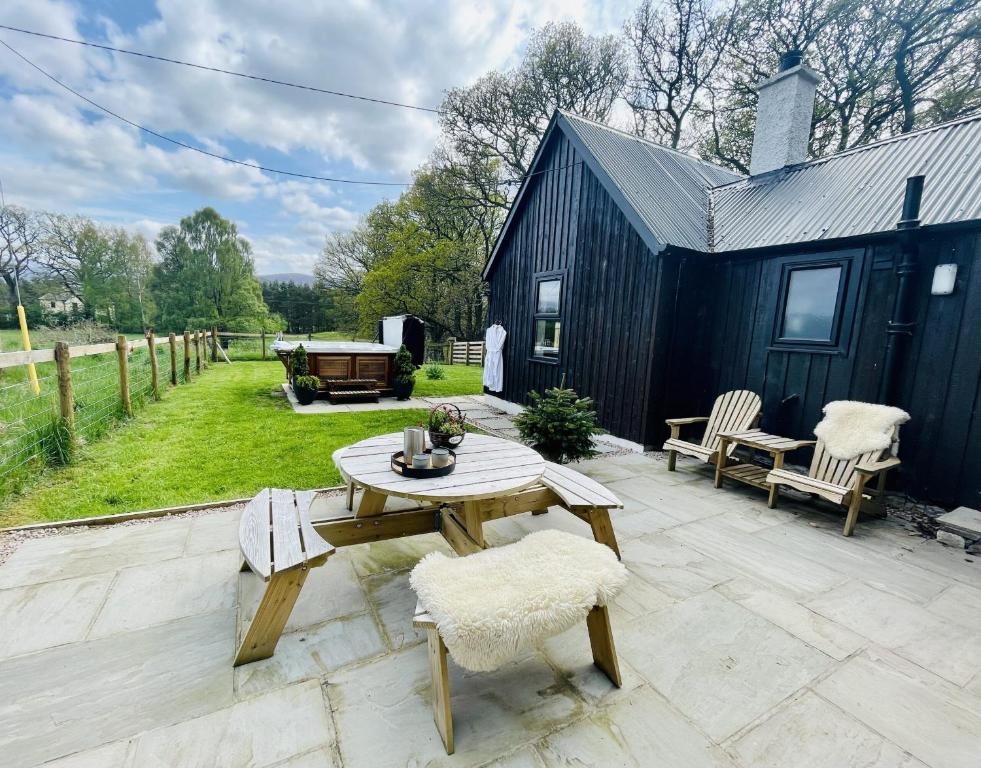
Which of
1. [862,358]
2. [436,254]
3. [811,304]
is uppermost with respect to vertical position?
[436,254]

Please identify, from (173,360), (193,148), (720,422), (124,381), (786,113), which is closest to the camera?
(720,422)

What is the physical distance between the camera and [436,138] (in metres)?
15.5

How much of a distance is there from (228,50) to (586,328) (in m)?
5.91

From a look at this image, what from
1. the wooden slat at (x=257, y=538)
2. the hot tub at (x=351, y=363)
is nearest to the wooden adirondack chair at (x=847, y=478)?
the wooden slat at (x=257, y=538)

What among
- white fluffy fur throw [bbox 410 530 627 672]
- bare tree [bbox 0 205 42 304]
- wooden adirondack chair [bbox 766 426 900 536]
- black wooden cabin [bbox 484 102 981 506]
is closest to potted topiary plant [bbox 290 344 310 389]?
black wooden cabin [bbox 484 102 981 506]

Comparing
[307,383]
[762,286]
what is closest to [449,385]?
[307,383]

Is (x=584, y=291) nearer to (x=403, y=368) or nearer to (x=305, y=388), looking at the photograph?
(x=403, y=368)

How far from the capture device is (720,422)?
14.5 ft

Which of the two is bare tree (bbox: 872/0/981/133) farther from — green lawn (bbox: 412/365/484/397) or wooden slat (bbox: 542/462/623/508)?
wooden slat (bbox: 542/462/623/508)

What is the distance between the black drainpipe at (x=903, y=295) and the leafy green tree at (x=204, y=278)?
24337mm

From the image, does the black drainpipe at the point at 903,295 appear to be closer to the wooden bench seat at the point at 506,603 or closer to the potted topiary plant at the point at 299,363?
the wooden bench seat at the point at 506,603

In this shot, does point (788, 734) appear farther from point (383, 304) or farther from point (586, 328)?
point (383, 304)

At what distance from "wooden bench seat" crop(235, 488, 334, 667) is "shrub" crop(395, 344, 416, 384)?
585cm

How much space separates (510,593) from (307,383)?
21.0 feet
